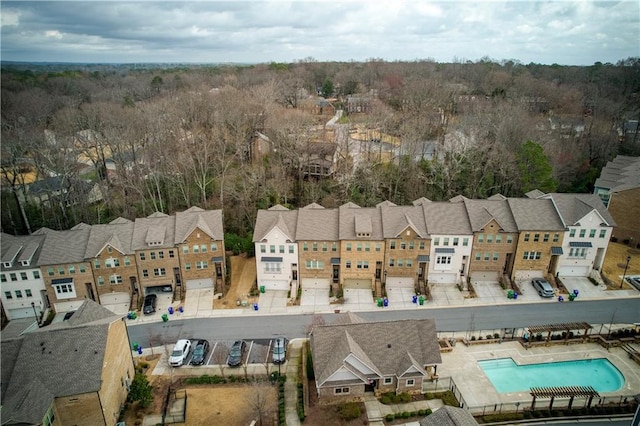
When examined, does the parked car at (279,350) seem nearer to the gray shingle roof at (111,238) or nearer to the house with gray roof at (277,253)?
the house with gray roof at (277,253)

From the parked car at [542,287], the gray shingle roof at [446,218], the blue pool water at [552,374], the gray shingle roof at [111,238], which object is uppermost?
the gray shingle roof at [446,218]

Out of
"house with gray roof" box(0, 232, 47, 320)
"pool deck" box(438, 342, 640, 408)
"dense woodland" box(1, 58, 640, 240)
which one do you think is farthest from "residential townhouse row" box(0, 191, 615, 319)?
"dense woodland" box(1, 58, 640, 240)

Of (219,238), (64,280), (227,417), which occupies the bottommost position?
(227,417)

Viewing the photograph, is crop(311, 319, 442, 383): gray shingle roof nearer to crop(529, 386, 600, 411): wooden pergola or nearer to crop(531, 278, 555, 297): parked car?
crop(529, 386, 600, 411): wooden pergola

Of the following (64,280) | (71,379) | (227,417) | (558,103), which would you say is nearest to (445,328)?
(227,417)

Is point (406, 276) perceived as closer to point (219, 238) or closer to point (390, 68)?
point (219, 238)

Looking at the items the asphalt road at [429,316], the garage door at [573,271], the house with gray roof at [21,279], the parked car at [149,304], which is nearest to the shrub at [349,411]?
the asphalt road at [429,316]

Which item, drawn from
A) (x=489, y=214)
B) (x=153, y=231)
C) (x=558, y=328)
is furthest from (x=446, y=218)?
(x=153, y=231)
